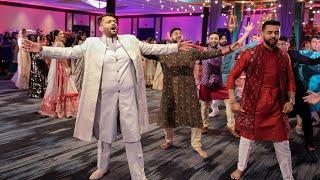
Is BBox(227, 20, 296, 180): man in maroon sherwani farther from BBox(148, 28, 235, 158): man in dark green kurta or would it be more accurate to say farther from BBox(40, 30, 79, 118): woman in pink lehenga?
BBox(40, 30, 79, 118): woman in pink lehenga

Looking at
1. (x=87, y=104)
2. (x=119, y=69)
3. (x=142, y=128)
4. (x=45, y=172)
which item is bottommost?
(x=45, y=172)

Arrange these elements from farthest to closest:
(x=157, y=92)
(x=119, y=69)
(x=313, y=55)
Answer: (x=157, y=92) < (x=313, y=55) < (x=119, y=69)

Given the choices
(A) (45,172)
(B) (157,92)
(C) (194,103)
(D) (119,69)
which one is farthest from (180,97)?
(B) (157,92)

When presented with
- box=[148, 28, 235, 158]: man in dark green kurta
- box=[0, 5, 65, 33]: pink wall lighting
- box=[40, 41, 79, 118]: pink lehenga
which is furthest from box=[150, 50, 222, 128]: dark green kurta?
box=[0, 5, 65, 33]: pink wall lighting

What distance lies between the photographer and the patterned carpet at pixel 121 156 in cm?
337

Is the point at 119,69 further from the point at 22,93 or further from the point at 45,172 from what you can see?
the point at 22,93

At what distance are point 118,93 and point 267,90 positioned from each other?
4.18 ft

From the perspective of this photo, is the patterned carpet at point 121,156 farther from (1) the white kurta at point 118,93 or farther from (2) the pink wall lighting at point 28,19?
(2) the pink wall lighting at point 28,19

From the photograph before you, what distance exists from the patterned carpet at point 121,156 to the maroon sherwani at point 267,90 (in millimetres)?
657

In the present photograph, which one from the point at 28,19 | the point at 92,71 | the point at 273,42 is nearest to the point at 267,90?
the point at 273,42

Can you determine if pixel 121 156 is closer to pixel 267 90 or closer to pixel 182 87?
pixel 182 87

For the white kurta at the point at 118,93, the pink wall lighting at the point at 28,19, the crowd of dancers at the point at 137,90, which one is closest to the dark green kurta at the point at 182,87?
the crowd of dancers at the point at 137,90

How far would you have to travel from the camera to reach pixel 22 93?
7.79m

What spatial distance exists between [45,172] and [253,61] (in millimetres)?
2185
